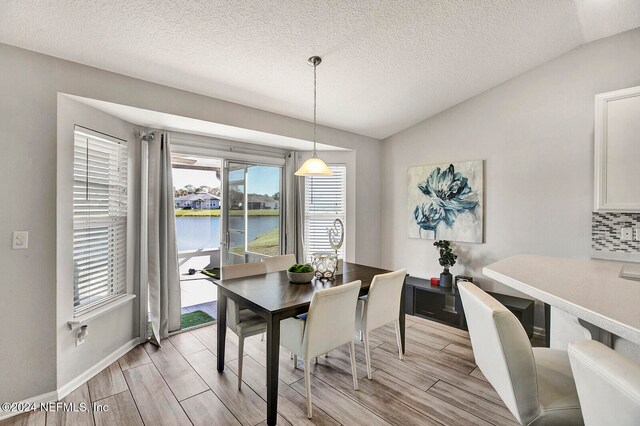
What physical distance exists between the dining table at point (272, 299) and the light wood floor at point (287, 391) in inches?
9.5

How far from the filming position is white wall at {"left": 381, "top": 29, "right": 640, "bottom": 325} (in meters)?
2.96

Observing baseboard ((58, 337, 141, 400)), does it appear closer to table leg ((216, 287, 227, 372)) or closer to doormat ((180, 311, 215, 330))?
doormat ((180, 311, 215, 330))

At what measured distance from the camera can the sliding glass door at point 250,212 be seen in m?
3.86

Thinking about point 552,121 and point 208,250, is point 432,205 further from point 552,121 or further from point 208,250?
point 208,250

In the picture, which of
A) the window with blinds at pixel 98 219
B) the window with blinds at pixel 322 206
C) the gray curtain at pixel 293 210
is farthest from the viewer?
the window with blinds at pixel 322 206

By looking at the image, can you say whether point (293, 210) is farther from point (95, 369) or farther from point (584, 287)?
point (584, 287)

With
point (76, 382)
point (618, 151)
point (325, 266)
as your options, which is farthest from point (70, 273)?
point (618, 151)

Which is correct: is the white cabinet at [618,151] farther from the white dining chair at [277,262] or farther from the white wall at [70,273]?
the white wall at [70,273]

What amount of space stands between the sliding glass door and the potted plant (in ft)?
7.21

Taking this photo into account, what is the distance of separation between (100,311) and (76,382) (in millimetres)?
540

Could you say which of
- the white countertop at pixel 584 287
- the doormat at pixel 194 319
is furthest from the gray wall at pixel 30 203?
the white countertop at pixel 584 287

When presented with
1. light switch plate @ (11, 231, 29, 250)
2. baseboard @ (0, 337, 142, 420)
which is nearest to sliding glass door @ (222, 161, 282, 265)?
baseboard @ (0, 337, 142, 420)

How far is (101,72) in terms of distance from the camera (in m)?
2.39

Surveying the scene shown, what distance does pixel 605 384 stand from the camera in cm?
76
